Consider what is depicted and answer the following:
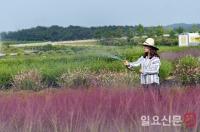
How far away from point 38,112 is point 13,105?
11.4 inches

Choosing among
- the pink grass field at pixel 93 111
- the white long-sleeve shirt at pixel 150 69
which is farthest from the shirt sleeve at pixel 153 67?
the pink grass field at pixel 93 111

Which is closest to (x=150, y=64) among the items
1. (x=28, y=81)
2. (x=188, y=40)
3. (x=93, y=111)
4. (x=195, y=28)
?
(x=93, y=111)

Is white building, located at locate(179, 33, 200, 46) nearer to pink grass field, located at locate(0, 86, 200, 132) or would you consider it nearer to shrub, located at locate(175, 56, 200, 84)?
shrub, located at locate(175, 56, 200, 84)

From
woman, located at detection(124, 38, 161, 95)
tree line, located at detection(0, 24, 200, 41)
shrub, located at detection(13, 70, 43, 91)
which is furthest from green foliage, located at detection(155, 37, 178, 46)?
woman, located at detection(124, 38, 161, 95)

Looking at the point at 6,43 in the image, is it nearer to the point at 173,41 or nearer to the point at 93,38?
the point at 93,38

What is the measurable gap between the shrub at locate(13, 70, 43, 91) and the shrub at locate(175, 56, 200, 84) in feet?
11.9

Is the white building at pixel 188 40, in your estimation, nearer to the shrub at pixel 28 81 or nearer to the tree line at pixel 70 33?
the tree line at pixel 70 33

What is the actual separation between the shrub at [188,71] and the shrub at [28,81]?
11.9 feet

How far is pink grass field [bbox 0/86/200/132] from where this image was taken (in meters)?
4.01

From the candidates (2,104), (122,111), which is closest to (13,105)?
(2,104)

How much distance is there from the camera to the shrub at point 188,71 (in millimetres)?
14409

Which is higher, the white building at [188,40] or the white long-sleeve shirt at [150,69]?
the white long-sleeve shirt at [150,69]

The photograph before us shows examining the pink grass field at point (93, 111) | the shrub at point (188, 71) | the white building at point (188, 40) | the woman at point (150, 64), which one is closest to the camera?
the pink grass field at point (93, 111)

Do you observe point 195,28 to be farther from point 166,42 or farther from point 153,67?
point 153,67
